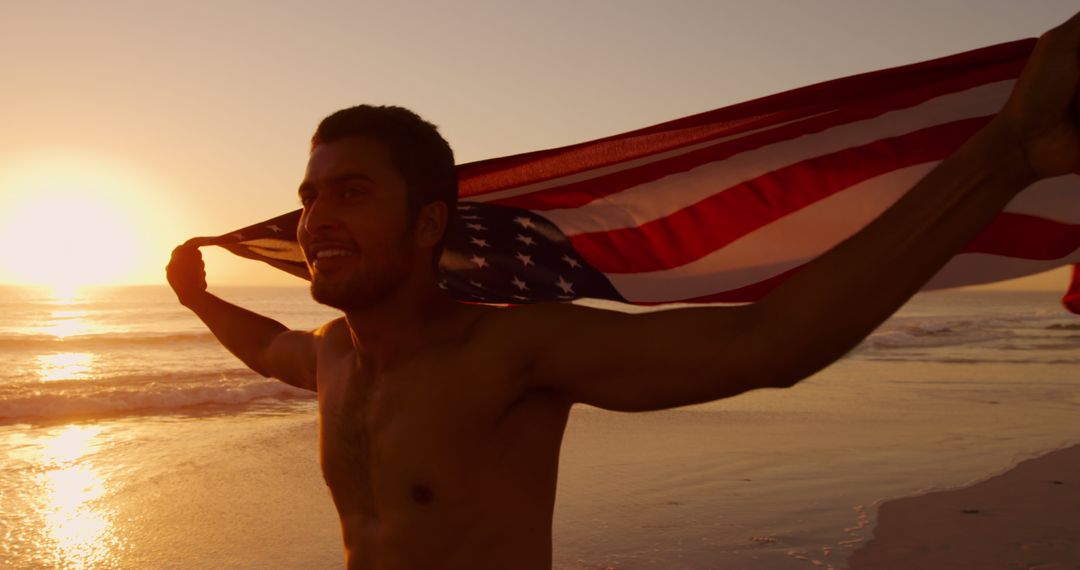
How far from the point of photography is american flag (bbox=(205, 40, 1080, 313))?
2.79 m

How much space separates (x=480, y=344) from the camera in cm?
A: 229

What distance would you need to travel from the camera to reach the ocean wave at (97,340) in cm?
2588

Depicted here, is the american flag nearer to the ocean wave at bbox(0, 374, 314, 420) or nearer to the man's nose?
the man's nose

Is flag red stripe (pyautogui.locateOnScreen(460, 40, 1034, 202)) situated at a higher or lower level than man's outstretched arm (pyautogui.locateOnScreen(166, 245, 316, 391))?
higher

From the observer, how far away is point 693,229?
320 centimetres

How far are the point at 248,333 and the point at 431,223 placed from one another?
1.33 metres

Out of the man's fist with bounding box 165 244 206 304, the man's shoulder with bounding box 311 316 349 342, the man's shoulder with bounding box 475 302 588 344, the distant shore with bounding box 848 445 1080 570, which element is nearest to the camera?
the man's shoulder with bounding box 475 302 588 344

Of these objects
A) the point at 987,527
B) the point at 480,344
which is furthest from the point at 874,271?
the point at 987,527

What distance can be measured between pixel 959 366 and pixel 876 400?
686 cm

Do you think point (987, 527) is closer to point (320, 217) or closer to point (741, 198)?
point (741, 198)

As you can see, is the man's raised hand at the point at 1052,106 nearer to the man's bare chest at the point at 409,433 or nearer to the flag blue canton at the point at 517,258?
the man's bare chest at the point at 409,433

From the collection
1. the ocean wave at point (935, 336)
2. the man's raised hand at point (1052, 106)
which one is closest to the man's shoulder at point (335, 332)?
the man's raised hand at point (1052, 106)

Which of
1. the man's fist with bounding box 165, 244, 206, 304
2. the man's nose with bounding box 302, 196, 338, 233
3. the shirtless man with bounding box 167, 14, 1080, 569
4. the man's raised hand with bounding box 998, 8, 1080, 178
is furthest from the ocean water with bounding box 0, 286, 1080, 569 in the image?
the man's raised hand with bounding box 998, 8, 1080, 178

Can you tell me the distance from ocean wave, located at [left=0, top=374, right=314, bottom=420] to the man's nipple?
11.7 m
